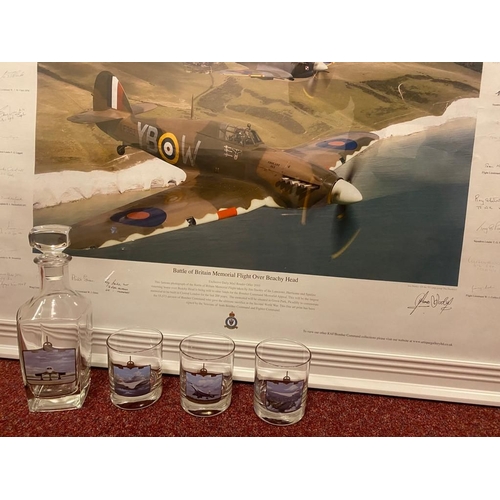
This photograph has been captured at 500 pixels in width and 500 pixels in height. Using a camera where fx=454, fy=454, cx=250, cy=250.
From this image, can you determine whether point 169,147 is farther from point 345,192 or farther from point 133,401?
point 133,401

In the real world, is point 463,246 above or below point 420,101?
below

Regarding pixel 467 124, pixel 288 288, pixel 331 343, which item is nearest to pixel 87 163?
pixel 288 288

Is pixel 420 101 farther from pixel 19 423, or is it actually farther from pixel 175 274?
pixel 19 423

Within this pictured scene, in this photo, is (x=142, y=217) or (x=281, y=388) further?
(x=142, y=217)

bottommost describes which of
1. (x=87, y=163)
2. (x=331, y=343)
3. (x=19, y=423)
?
(x=19, y=423)
